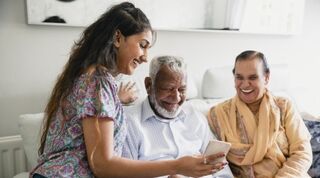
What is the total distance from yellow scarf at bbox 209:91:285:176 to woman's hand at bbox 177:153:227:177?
0.56 m

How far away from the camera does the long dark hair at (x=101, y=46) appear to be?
1.03 m

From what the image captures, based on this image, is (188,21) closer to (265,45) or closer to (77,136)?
(265,45)

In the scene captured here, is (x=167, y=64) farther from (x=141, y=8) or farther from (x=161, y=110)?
(x=141, y=8)

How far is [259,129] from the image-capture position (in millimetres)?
1554

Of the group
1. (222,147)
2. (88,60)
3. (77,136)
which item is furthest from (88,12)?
(222,147)

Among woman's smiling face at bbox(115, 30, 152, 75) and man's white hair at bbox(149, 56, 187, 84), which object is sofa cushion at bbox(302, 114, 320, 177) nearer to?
man's white hair at bbox(149, 56, 187, 84)

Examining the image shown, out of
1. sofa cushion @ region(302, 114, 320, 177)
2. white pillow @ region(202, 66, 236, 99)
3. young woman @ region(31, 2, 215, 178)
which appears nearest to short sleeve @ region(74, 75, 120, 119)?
young woman @ region(31, 2, 215, 178)

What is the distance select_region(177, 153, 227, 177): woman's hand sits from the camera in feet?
3.30

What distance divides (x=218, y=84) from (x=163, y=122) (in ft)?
2.07

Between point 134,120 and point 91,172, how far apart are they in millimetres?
390

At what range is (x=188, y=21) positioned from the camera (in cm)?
212

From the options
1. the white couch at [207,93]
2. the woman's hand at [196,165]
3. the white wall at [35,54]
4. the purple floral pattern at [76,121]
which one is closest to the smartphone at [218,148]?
the woman's hand at [196,165]

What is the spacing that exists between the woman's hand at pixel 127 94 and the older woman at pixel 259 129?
1.43 ft

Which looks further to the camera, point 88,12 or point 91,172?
point 88,12
